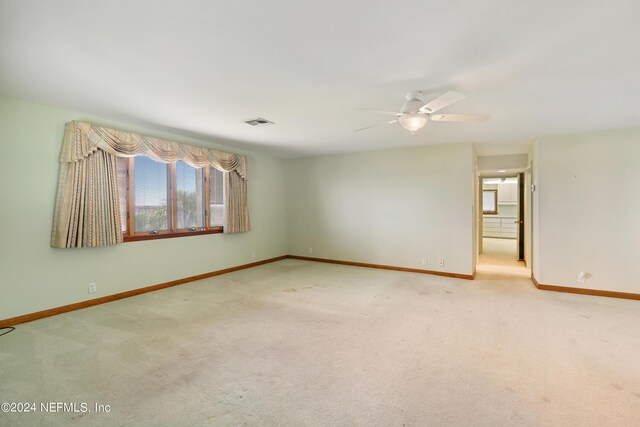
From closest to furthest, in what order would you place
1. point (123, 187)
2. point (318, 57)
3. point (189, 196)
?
point (318, 57) → point (123, 187) → point (189, 196)

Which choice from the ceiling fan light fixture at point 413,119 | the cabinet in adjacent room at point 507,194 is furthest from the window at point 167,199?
the cabinet in adjacent room at point 507,194

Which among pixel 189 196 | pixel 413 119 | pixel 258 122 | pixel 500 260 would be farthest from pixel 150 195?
pixel 500 260

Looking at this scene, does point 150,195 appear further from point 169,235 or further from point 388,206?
point 388,206

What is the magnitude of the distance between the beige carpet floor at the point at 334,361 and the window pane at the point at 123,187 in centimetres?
109

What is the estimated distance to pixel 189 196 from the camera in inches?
191

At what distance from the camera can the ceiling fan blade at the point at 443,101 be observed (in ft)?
7.29

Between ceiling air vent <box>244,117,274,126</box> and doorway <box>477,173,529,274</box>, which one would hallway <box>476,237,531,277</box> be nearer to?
doorway <box>477,173,529,274</box>

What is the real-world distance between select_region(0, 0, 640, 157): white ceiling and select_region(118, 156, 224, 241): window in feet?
2.89

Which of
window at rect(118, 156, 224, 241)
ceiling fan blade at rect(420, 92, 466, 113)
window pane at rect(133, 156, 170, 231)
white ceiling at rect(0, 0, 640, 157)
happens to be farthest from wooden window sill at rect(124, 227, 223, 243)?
ceiling fan blade at rect(420, 92, 466, 113)

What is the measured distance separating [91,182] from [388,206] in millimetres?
4644

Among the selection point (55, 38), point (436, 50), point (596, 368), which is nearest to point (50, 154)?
point (55, 38)

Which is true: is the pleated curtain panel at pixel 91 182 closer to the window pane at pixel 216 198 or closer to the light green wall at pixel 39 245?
the light green wall at pixel 39 245

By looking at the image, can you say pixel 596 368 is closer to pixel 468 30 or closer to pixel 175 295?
pixel 468 30

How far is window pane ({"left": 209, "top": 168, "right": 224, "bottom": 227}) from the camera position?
17.1 ft
